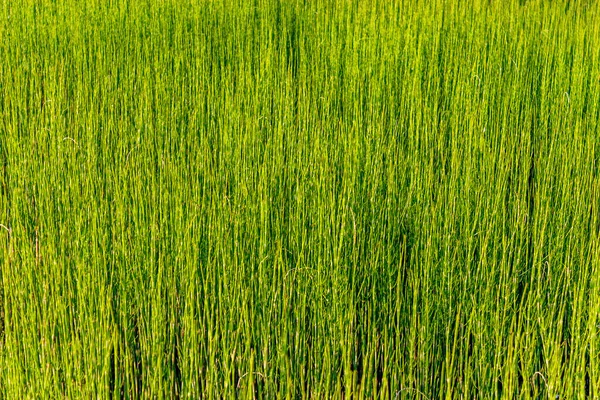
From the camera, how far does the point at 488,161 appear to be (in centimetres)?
Answer: 253

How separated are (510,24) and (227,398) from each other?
2.97 meters

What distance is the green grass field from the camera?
177 cm

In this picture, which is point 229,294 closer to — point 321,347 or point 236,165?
point 321,347

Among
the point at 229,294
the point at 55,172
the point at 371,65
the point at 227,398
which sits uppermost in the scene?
the point at 371,65

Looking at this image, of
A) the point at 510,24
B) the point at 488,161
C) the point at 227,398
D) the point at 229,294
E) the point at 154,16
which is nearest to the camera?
the point at 227,398

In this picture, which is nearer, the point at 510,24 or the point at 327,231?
the point at 327,231

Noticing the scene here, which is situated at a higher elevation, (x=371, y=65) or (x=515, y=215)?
(x=371, y=65)

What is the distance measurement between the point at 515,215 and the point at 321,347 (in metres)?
0.84

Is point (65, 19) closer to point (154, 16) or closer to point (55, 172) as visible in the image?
point (154, 16)

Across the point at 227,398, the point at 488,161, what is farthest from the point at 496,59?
the point at 227,398

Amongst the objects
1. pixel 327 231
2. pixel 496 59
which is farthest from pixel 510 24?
pixel 327 231

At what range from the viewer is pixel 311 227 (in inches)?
90.7

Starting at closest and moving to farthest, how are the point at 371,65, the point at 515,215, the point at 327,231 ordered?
the point at 327,231 → the point at 515,215 → the point at 371,65

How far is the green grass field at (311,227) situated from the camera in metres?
1.77
